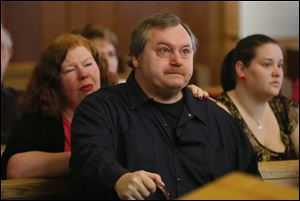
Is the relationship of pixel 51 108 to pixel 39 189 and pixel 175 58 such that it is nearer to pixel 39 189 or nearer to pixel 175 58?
pixel 39 189

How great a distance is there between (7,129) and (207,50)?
8.48 feet

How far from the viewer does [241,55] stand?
2.64 meters

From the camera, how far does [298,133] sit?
258cm

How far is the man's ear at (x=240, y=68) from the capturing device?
2631 millimetres

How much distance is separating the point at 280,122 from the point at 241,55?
34cm

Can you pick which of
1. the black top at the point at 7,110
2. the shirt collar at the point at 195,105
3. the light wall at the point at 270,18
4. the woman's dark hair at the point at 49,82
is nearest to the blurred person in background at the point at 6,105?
the black top at the point at 7,110

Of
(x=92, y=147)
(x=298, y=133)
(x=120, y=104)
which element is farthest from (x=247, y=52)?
(x=92, y=147)

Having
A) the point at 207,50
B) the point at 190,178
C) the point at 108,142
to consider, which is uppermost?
the point at 108,142

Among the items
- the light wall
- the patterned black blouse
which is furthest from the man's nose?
the light wall

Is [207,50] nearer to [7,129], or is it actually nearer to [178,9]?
[178,9]

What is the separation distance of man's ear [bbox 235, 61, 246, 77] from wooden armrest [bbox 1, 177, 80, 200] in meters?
1.04

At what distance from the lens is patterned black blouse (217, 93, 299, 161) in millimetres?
2469

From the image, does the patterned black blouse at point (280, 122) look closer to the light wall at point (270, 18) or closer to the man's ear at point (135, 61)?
the man's ear at point (135, 61)

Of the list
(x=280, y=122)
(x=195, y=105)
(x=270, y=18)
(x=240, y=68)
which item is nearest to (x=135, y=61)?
(x=195, y=105)
